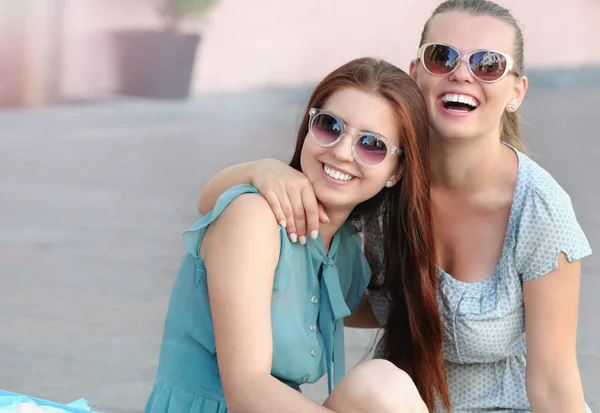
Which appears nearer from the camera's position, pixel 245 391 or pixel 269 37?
pixel 245 391

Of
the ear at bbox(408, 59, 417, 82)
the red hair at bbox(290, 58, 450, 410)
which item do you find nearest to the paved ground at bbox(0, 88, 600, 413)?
the ear at bbox(408, 59, 417, 82)

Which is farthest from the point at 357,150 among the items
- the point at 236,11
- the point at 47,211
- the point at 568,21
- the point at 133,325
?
the point at 568,21

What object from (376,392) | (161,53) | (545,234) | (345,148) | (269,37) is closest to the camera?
A: (376,392)

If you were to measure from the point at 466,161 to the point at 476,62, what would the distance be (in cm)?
26

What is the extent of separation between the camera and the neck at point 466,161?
8.47 feet

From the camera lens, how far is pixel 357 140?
2.31 meters

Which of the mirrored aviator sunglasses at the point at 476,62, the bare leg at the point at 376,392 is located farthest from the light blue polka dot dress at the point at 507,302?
the bare leg at the point at 376,392

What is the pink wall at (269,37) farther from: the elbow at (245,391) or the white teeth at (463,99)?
the elbow at (245,391)

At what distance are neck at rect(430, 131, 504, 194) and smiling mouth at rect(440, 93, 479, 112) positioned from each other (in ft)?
0.28

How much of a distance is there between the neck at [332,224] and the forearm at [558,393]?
1.99 feet

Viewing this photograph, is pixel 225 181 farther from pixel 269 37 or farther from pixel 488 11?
pixel 269 37

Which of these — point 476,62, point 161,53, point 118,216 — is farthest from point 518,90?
point 161,53

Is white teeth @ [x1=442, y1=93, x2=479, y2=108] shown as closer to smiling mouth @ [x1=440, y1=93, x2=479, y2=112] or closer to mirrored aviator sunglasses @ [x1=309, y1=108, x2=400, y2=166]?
smiling mouth @ [x1=440, y1=93, x2=479, y2=112]

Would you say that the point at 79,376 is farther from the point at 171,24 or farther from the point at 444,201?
the point at 171,24
